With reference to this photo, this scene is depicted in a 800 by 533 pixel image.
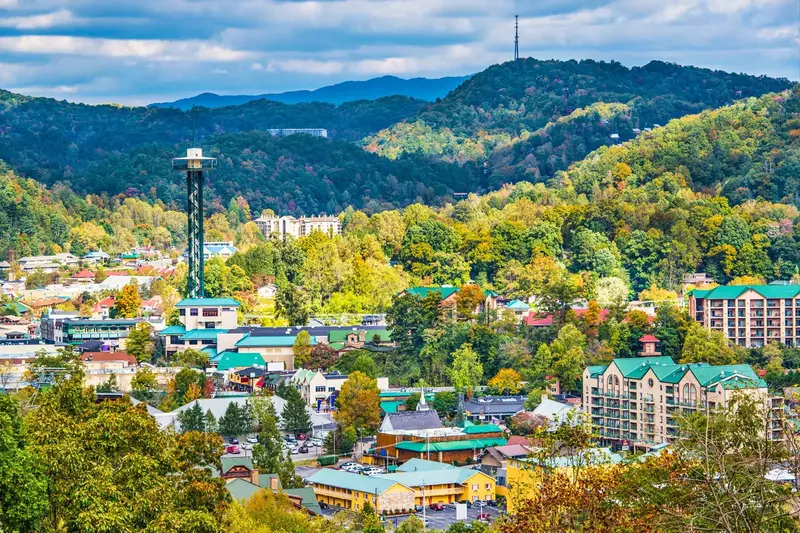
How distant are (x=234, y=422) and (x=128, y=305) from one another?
20.7 m

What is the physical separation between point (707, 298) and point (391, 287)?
14.6 m

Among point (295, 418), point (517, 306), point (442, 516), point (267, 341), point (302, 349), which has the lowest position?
point (442, 516)

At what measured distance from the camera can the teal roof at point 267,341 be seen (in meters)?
51.8

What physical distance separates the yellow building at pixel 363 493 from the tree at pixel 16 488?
665 inches

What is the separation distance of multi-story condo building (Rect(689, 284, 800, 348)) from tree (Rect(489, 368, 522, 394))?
6.99 meters

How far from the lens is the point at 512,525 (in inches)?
607

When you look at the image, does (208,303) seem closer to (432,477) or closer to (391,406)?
(391,406)

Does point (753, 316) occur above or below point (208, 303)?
below

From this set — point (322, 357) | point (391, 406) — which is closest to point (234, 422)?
point (391, 406)

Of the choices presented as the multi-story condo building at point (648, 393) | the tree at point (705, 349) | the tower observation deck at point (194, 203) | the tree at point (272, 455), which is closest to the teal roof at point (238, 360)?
the tower observation deck at point (194, 203)

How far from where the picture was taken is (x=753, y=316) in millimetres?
49812

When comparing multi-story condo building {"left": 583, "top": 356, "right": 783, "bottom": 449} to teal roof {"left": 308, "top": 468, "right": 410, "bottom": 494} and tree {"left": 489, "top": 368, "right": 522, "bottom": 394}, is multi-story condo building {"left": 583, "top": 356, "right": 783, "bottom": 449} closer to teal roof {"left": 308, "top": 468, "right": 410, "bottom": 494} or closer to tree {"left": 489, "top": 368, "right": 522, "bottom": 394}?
tree {"left": 489, "top": 368, "right": 522, "bottom": 394}

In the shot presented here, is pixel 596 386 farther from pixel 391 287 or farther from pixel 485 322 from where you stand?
pixel 391 287

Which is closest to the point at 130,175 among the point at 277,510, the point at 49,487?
the point at 277,510
